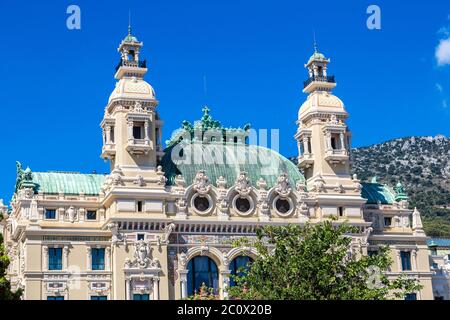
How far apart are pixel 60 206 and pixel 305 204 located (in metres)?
25.9

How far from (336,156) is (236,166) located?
11.2m

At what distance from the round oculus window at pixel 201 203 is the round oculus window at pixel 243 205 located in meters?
3.32

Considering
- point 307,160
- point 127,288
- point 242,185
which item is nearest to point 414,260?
point 307,160

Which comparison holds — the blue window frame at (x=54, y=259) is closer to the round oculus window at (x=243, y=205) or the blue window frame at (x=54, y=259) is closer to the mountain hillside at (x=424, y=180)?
the round oculus window at (x=243, y=205)

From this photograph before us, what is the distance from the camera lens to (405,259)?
297 feet

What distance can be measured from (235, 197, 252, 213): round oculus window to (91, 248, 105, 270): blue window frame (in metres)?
14.9

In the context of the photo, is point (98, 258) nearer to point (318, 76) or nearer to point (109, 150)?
point (109, 150)

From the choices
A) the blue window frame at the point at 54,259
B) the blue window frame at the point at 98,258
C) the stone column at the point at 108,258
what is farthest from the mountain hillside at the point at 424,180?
the blue window frame at the point at 54,259

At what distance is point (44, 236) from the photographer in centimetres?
7788

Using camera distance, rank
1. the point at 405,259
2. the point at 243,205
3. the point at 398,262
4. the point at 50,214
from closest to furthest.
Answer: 1. the point at 50,214
2. the point at 243,205
3. the point at 398,262
4. the point at 405,259

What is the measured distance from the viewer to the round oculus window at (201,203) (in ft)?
272

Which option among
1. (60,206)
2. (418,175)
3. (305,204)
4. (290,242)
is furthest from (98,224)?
(418,175)

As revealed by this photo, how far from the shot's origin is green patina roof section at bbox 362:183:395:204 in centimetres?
9294
